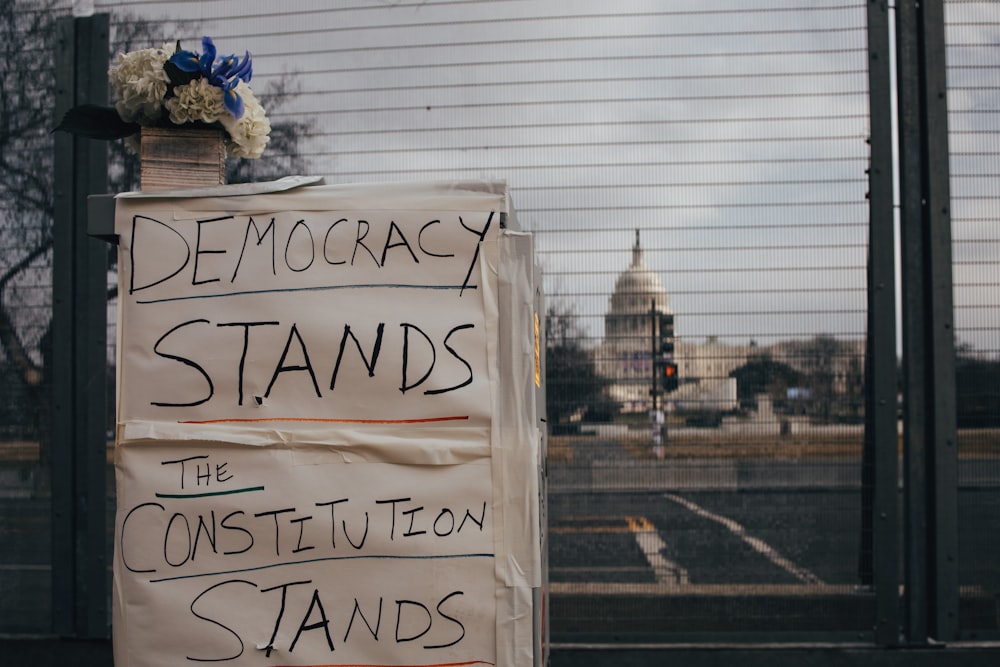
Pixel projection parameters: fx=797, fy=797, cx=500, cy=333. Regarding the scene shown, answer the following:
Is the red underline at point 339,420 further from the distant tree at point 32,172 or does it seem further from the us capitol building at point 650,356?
the distant tree at point 32,172

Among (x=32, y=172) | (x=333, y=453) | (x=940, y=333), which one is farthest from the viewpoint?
(x=32, y=172)

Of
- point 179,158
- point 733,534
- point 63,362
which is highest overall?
point 179,158

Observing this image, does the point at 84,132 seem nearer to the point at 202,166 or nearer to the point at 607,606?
the point at 202,166

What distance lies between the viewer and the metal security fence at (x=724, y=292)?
12.2ft

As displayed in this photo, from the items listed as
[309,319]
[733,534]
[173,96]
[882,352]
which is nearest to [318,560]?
[309,319]

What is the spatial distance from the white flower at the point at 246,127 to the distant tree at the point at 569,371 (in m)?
1.81

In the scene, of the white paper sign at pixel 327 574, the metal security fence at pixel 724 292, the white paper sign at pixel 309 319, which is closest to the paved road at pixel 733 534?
the metal security fence at pixel 724 292

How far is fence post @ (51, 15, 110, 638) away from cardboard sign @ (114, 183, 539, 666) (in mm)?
1967

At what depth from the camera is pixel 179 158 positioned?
7.32ft

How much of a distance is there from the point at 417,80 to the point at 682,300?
169 cm

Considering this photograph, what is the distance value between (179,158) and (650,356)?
2320 mm

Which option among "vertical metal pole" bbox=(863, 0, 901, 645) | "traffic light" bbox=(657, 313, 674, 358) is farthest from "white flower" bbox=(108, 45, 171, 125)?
"vertical metal pole" bbox=(863, 0, 901, 645)

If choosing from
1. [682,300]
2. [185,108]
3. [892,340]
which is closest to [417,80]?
[682,300]

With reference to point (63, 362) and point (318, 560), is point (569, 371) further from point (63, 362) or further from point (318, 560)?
point (63, 362)
